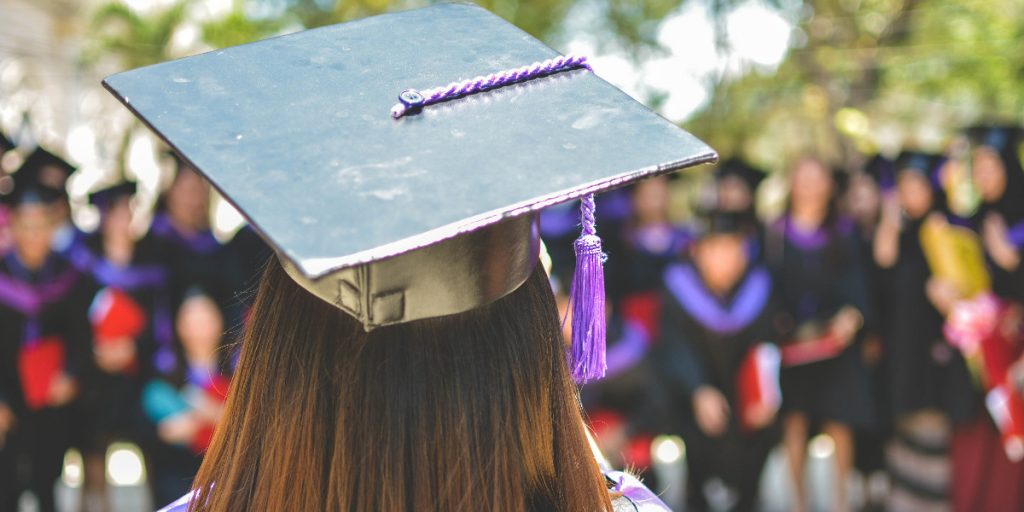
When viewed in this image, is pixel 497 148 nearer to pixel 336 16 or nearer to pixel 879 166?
pixel 879 166

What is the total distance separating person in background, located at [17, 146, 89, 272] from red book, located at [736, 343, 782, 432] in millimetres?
3069

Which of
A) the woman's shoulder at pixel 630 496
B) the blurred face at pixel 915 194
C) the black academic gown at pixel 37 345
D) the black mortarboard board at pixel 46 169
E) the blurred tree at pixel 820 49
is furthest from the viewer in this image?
the blurred tree at pixel 820 49

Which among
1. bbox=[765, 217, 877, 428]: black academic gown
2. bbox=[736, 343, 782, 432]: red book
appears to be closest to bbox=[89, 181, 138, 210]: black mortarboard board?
bbox=[736, 343, 782, 432]: red book

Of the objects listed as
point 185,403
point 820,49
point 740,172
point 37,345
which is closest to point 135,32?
point 37,345

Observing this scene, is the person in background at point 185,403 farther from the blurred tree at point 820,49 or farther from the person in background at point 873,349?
the blurred tree at point 820,49

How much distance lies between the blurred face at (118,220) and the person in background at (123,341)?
80 mm

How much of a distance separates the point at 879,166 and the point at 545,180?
424cm

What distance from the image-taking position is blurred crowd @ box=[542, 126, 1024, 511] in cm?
440

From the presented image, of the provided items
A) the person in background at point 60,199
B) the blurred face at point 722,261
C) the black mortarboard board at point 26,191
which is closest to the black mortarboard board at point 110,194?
the person in background at point 60,199

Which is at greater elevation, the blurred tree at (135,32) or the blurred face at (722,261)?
the blurred face at (722,261)

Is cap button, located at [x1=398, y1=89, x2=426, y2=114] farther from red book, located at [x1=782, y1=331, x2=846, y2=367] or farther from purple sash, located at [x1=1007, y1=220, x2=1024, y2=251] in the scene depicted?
Answer: purple sash, located at [x1=1007, y1=220, x2=1024, y2=251]

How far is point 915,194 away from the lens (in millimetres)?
4641

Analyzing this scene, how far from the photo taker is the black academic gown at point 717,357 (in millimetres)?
4574

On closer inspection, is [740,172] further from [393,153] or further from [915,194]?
[393,153]
